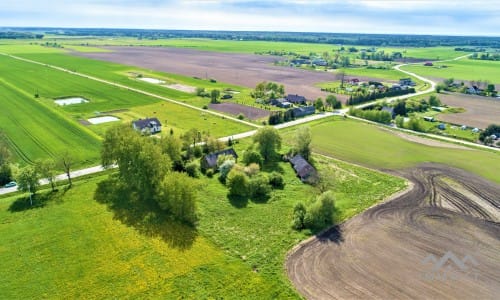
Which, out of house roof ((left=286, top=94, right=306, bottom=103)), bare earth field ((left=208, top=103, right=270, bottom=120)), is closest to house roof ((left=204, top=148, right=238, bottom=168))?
bare earth field ((left=208, top=103, right=270, bottom=120))

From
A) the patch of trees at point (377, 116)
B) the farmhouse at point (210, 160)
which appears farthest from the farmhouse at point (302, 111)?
the farmhouse at point (210, 160)

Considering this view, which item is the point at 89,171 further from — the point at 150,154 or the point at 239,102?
→ the point at 239,102

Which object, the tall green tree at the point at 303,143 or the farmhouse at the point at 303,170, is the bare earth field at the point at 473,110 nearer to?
the tall green tree at the point at 303,143

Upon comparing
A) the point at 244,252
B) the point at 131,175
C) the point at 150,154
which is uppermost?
the point at 150,154

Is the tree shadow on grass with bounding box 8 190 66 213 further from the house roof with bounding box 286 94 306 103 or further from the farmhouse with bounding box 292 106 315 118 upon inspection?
the house roof with bounding box 286 94 306 103

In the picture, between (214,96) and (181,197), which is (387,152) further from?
(214,96)

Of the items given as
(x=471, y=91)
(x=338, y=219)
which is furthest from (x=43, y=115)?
(x=471, y=91)
